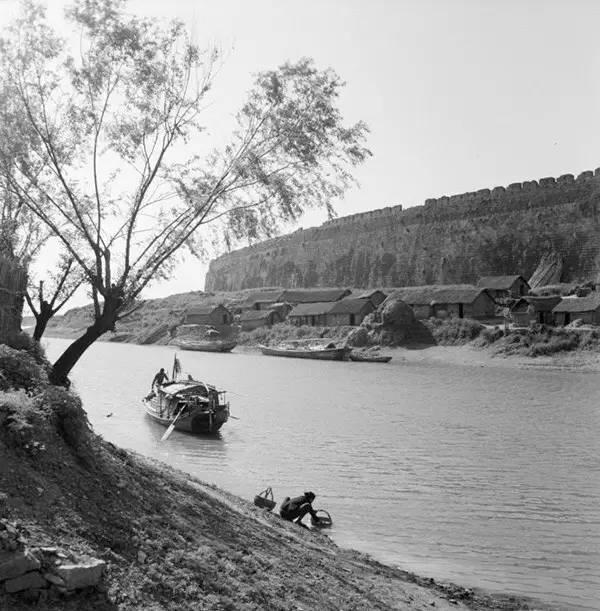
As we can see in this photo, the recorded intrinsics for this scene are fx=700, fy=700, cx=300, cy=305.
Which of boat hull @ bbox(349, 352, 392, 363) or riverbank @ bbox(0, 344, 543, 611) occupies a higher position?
boat hull @ bbox(349, 352, 392, 363)

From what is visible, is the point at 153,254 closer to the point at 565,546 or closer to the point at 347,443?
the point at 565,546

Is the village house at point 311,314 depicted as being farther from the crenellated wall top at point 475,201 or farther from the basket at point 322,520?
the basket at point 322,520

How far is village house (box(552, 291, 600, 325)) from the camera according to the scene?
41.8 meters

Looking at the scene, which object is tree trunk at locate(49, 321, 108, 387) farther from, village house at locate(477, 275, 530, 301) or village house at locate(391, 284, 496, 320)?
village house at locate(477, 275, 530, 301)

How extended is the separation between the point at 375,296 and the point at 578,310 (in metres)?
20.6

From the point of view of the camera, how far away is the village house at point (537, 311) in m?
44.4

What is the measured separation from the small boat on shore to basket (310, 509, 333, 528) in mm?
8735

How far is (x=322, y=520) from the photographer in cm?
1065

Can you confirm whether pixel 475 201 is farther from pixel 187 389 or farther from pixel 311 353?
pixel 187 389

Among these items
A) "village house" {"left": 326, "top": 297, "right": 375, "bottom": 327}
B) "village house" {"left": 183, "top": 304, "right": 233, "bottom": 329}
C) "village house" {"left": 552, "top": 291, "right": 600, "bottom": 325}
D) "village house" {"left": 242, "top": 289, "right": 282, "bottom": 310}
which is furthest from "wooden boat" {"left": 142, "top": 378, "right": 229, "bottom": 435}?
"village house" {"left": 242, "top": 289, "right": 282, "bottom": 310}

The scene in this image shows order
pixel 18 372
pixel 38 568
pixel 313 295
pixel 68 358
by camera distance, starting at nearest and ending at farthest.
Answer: pixel 38 568
pixel 18 372
pixel 68 358
pixel 313 295

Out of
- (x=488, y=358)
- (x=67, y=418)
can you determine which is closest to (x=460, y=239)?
(x=488, y=358)

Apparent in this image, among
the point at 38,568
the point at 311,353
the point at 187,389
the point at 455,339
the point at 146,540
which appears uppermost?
the point at 455,339

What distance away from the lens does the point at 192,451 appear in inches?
674
